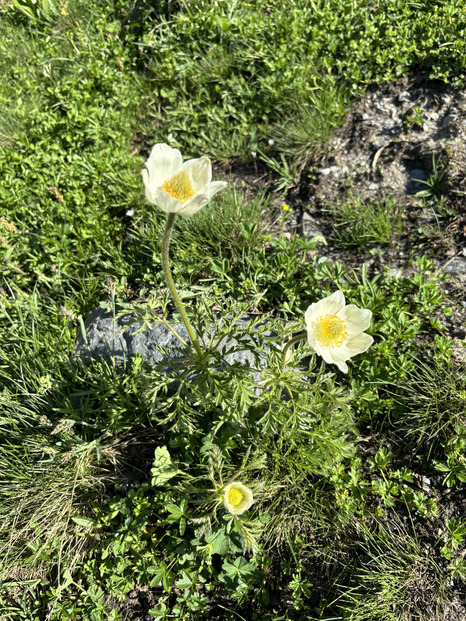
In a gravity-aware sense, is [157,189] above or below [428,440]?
above

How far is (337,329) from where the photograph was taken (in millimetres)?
2035

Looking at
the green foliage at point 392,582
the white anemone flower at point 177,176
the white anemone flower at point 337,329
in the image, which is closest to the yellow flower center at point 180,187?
A: the white anemone flower at point 177,176

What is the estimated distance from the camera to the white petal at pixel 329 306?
6.76 feet

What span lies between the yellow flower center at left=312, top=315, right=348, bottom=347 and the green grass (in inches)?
6.0

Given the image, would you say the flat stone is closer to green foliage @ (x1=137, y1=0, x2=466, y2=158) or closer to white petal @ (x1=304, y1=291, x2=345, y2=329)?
white petal @ (x1=304, y1=291, x2=345, y2=329)

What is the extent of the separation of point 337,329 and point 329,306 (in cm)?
16

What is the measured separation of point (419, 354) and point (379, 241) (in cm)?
83

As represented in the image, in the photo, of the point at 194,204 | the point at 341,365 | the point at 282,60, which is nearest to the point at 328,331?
the point at 341,365

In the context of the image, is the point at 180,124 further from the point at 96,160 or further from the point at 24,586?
the point at 24,586

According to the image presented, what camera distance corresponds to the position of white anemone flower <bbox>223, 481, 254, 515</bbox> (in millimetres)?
1989

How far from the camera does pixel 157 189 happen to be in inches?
76.4

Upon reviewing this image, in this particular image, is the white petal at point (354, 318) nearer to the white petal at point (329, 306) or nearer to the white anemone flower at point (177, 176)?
the white petal at point (329, 306)

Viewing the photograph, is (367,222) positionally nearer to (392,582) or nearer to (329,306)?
(329,306)

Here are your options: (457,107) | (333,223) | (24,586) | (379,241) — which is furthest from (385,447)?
(457,107)
